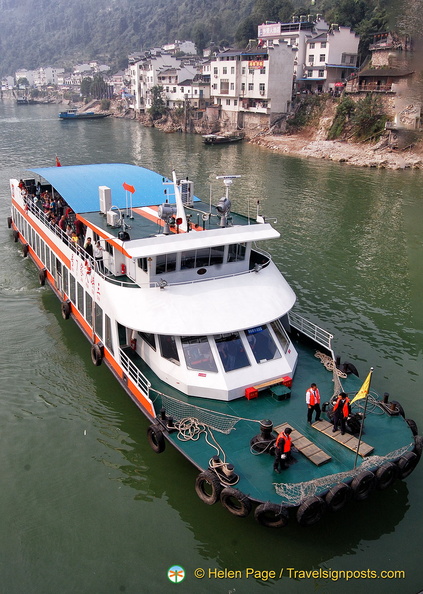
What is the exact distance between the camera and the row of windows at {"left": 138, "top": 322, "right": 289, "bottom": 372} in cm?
1402

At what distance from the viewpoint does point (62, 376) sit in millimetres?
17812

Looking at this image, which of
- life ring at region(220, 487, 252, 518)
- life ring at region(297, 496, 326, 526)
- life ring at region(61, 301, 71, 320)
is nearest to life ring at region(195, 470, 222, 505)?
life ring at region(220, 487, 252, 518)

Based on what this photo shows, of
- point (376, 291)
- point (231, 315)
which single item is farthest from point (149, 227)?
point (376, 291)

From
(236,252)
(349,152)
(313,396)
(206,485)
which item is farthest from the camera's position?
(349,152)

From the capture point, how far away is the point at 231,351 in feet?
46.8

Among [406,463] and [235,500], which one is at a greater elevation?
[406,463]

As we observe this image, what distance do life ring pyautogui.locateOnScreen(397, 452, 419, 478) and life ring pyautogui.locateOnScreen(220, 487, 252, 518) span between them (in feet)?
12.9

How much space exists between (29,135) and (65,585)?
91744 mm

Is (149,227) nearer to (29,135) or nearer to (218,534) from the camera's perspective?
(218,534)

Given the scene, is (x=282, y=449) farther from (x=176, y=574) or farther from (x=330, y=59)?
(x=330, y=59)

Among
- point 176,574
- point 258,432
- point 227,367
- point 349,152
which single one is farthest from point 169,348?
point 349,152

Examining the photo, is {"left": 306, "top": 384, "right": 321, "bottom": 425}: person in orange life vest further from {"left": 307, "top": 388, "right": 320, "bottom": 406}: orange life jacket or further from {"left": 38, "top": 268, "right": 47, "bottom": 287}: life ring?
{"left": 38, "top": 268, "right": 47, "bottom": 287}: life ring

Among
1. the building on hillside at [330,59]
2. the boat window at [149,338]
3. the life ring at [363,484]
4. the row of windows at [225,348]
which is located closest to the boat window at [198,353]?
the row of windows at [225,348]

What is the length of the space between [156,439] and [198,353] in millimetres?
2692
